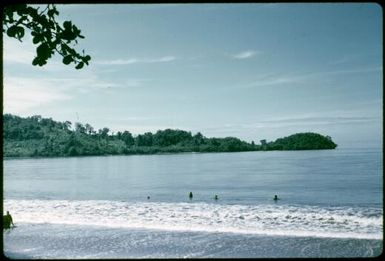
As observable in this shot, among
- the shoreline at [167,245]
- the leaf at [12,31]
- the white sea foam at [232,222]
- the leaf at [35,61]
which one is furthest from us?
the white sea foam at [232,222]

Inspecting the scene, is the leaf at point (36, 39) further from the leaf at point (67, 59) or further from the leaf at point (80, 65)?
the leaf at point (80, 65)

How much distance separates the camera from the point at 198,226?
24.6m

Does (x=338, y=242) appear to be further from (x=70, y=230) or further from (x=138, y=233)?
(x=70, y=230)

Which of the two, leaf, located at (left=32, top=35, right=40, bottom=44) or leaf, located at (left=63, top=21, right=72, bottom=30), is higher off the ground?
leaf, located at (left=63, top=21, right=72, bottom=30)

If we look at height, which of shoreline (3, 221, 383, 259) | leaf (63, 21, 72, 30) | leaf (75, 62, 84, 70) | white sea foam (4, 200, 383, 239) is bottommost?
white sea foam (4, 200, 383, 239)

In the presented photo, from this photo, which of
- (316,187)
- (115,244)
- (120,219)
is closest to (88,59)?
(115,244)

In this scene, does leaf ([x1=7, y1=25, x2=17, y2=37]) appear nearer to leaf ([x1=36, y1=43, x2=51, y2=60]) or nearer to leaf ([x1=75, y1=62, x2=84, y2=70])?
leaf ([x1=36, y1=43, x2=51, y2=60])

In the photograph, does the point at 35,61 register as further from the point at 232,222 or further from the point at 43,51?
the point at 232,222

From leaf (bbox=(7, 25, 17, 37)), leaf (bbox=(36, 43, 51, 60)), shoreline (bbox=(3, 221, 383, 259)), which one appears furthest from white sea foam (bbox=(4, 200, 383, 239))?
leaf (bbox=(7, 25, 17, 37))

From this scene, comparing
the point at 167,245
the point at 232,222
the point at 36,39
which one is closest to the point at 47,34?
the point at 36,39

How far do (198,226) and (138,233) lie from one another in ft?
13.4

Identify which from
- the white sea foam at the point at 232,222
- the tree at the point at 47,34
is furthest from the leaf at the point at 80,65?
the white sea foam at the point at 232,222

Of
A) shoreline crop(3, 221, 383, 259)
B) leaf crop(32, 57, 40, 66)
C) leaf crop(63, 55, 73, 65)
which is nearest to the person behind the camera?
leaf crop(32, 57, 40, 66)

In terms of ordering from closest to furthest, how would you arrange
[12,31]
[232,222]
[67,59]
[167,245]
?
[12,31] < [67,59] < [167,245] < [232,222]
